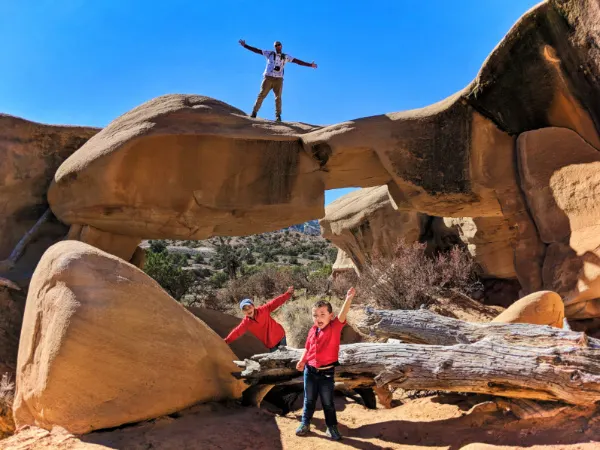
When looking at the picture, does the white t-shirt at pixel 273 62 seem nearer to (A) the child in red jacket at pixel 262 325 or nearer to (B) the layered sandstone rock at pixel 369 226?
(A) the child in red jacket at pixel 262 325

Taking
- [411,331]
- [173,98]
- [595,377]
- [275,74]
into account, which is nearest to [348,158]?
[275,74]

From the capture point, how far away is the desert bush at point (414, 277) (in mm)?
11047

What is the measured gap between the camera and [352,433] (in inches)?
191

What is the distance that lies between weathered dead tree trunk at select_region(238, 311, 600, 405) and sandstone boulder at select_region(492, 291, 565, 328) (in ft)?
4.25

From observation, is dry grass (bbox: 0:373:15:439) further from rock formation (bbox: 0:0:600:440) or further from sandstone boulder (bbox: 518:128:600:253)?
sandstone boulder (bbox: 518:128:600:253)

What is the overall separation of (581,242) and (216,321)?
561cm

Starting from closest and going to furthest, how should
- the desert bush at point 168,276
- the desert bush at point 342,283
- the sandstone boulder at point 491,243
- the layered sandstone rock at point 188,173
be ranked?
the layered sandstone rock at point 188,173 < the sandstone boulder at point 491,243 < the desert bush at point 342,283 < the desert bush at point 168,276

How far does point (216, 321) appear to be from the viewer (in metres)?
8.01

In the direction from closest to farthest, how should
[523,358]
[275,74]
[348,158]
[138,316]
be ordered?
[523,358], [138,316], [348,158], [275,74]

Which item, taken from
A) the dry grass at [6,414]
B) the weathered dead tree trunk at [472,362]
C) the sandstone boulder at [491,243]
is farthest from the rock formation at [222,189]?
the sandstone boulder at [491,243]

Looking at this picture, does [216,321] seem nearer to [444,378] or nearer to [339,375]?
[339,375]

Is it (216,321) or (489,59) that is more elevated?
(489,59)

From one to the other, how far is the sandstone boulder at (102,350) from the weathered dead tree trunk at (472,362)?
79 cm

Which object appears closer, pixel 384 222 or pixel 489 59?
pixel 489 59
